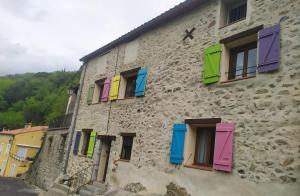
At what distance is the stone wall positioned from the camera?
1458 cm

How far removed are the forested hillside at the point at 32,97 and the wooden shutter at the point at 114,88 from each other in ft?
108

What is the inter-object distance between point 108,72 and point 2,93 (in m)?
52.9

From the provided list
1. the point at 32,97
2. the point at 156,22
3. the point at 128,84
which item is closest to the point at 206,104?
the point at 156,22

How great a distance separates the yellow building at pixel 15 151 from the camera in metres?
28.6

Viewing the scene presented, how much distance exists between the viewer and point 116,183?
973 cm

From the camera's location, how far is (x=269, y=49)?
6.21m

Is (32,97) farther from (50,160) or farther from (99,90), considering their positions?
(99,90)

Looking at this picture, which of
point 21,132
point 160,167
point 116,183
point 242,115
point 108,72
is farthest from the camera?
point 21,132

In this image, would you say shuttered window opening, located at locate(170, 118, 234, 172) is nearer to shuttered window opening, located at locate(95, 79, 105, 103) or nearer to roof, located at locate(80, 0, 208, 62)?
roof, located at locate(80, 0, 208, 62)

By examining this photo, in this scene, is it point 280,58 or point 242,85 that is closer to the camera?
point 280,58

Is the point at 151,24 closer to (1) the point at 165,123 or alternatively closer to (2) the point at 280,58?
(1) the point at 165,123

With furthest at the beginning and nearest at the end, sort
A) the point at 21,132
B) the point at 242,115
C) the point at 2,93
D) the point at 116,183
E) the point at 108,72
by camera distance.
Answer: the point at 2,93 < the point at 21,132 < the point at 108,72 < the point at 116,183 < the point at 242,115

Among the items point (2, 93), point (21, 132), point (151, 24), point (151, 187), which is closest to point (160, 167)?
point (151, 187)

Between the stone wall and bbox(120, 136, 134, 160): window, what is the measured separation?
4.95m
